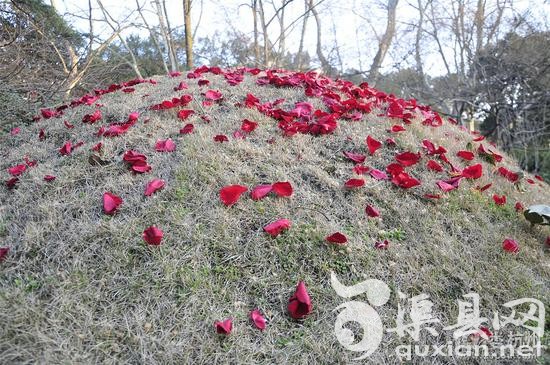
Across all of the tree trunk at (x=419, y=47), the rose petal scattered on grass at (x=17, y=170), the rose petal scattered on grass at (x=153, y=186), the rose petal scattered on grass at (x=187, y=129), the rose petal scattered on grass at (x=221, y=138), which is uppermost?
the tree trunk at (x=419, y=47)

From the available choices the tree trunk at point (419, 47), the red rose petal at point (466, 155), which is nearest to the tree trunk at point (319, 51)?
the tree trunk at point (419, 47)

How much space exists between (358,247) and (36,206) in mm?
1766

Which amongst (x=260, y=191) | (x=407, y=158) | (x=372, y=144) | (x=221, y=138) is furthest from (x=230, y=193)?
(x=407, y=158)

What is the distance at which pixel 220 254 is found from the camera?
1.81m

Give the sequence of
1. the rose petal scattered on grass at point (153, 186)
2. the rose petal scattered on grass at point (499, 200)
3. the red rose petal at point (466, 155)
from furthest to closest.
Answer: the red rose petal at point (466, 155), the rose petal scattered on grass at point (499, 200), the rose petal scattered on grass at point (153, 186)

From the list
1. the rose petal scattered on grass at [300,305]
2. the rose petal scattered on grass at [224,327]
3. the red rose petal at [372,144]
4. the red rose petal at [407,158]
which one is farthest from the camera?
the red rose petal at [372,144]

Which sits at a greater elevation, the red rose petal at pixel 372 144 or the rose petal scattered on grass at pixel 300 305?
the red rose petal at pixel 372 144

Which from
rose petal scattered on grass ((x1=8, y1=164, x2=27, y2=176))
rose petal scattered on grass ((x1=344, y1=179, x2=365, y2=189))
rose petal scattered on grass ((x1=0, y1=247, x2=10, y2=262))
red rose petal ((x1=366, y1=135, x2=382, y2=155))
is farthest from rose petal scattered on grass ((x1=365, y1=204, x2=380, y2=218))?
rose petal scattered on grass ((x1=8, y1=164, x2=27, y2=176))

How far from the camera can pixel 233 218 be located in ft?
6.39

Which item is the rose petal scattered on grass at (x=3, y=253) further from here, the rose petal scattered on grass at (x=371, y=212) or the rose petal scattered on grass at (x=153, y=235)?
the rose petal scattered on grass at (x=371, y=212)

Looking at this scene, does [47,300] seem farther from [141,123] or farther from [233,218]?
[141,123]

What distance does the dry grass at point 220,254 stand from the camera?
147cm

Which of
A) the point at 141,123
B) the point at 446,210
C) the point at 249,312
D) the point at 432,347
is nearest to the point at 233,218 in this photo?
the point at 249,312

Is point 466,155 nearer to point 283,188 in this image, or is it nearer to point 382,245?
point 382,245
